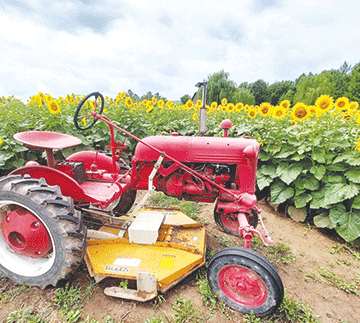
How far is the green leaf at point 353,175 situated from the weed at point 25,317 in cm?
361

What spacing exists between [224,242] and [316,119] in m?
2.30

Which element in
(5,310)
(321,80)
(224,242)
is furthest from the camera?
(321,80)

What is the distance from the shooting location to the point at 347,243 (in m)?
2.88

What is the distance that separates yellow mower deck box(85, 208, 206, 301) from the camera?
1.74 metres

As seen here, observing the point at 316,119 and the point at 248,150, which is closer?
the point at 248,150

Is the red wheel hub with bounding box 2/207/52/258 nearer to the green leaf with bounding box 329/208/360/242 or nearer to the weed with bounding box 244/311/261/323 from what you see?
the weed with bounding box 244/311/261/323

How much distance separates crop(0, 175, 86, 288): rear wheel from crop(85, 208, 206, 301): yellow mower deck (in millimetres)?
260

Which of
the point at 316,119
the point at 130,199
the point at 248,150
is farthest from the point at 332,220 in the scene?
the point at 130,199

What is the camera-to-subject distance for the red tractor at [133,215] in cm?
171

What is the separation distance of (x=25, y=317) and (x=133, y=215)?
111cm

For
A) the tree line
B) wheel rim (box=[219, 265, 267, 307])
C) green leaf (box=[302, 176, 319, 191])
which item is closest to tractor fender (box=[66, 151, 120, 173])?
wheel rim (box=[219, 265, 267, 307])

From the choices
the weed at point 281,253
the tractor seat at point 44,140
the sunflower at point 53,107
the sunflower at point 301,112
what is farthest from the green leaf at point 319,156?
the sunflower at point 53,107

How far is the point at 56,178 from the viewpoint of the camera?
6.93 ft

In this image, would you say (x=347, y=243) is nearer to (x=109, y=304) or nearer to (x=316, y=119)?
(x=316, y=119)
